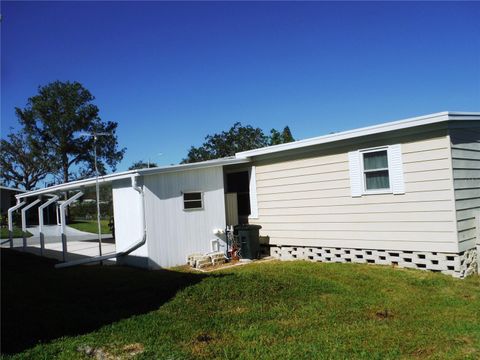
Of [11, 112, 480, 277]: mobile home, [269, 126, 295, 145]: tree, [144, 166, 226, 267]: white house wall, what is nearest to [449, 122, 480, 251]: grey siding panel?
[11, 112, 480, 277]: mobile home

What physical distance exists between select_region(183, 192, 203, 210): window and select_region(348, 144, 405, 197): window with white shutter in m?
4.06

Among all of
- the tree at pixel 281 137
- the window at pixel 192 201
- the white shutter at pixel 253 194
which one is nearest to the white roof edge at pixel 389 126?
the white shutter at pixel 253 194

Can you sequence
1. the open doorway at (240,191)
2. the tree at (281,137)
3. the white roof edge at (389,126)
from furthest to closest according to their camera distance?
the tree at (281,137)
the open doorway at (240,191)
the white roof edge at (389,126)

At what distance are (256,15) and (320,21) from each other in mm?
1871

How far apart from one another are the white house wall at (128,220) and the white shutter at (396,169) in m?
6.00

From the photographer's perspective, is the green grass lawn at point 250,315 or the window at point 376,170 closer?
the green grass lawn at point 250,315

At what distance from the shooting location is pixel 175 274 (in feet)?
30.7

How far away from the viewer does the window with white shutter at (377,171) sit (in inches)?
355

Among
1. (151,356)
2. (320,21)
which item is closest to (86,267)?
(151,356)

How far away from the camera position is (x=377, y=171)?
942cm

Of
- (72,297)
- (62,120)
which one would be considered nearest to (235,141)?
(62,120)

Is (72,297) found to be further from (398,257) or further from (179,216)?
(398,257)

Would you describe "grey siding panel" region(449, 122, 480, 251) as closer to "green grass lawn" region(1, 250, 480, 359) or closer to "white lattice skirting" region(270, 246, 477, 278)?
"white lattice skirting" region(270, 246, 477, 278)

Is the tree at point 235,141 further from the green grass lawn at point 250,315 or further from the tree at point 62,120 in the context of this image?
the green grass lawn at point 250,315
